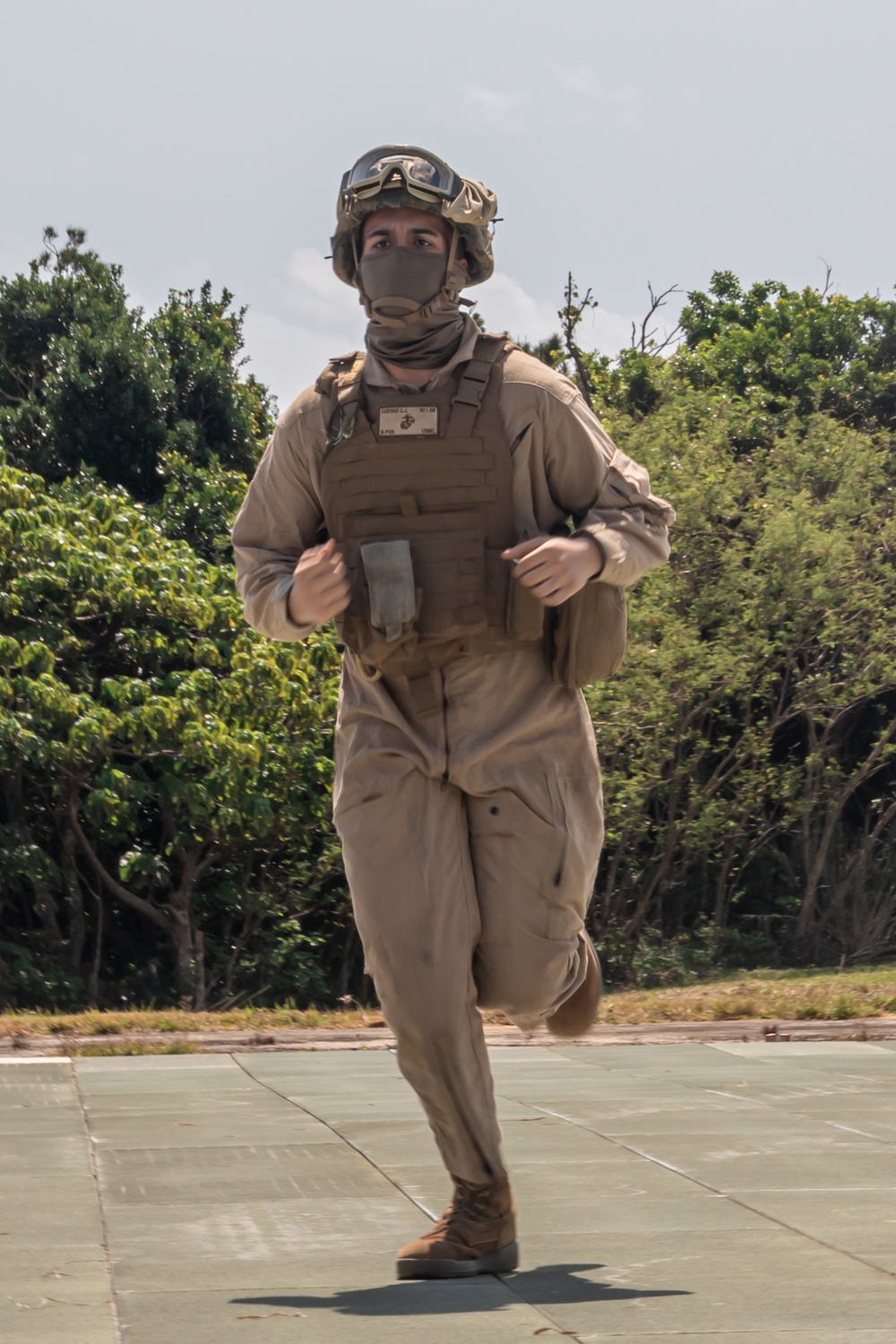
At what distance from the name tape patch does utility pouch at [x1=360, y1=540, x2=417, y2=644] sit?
24 centimetres

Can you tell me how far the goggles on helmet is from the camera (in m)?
3.71

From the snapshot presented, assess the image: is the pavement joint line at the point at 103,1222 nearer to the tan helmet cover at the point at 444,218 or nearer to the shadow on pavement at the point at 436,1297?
the shadow on pavement at the point at 436,1297

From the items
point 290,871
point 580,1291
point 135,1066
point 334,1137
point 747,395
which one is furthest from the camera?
point 747,395

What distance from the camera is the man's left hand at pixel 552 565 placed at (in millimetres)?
3529

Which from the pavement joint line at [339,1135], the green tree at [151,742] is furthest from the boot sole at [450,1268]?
the green tree at [151,742]

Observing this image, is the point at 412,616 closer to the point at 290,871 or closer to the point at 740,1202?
the point at 740,1202

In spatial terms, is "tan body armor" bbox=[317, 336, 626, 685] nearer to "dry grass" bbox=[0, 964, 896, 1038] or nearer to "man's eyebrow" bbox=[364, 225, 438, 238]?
"man's eyebrow" bbox=[364, 225, 438, 238]

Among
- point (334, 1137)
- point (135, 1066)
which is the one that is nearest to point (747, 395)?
point (135, 1066)

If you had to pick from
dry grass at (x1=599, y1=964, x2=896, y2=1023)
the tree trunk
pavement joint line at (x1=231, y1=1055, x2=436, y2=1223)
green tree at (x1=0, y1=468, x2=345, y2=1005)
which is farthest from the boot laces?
the tree trunk

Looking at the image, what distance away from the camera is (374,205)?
148 inches

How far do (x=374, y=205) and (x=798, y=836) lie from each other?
40.5 ft

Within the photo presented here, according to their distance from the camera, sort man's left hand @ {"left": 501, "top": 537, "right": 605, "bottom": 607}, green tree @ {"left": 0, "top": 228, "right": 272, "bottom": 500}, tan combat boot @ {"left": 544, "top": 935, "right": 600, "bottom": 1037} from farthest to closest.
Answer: green tree @ {"left": 0, "top": 228, "right": 272, "bottom": 500}
tan combat boot @ {"left": 544, "top": 935, "right": 600, "bottom": 1037}
man's left hand @ {"left": 501, "top": 537, "right": 605, "bottom": 607}

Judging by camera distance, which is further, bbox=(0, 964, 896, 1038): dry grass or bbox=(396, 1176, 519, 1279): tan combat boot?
bbox=(0, 964, 896, 1038): dry grass

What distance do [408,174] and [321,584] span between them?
0.87 metres
